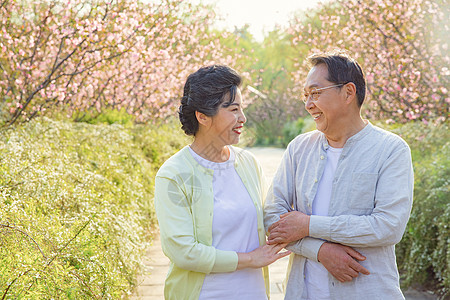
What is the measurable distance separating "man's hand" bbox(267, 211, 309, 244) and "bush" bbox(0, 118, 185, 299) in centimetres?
90

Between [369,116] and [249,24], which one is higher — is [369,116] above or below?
below

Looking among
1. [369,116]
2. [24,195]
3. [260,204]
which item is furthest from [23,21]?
[369,116]

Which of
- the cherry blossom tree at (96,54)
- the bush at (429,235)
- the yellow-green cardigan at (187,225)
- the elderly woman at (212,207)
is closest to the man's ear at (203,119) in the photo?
the elderly woman at (212,207)

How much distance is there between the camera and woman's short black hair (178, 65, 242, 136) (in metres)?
1.93

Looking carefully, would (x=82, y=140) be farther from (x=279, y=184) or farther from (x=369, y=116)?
(x=369, y=116)

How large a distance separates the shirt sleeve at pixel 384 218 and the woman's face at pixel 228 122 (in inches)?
18.7

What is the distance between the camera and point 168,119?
12250mm

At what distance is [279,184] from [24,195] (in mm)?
1873

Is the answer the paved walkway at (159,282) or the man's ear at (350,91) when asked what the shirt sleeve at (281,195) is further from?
the paved walkway at (159,282)

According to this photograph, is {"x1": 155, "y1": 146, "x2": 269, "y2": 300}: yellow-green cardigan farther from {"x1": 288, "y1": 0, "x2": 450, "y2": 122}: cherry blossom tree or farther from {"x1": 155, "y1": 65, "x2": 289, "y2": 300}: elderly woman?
{"x1": 288, "y1": 0, "x2": 450, "y2": 122}: cherry blossom tree

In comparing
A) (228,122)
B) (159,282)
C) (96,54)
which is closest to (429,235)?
(159,282)

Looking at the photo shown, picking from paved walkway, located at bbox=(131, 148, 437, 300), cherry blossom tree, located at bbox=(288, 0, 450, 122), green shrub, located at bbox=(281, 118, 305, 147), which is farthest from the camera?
green shrub, located at bbox=(281, 118, 305, 147)

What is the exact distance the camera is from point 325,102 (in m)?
1.98

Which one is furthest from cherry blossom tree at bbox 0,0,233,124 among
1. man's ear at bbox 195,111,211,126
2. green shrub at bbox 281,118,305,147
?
green shrub at bbox 281,118,305,147
